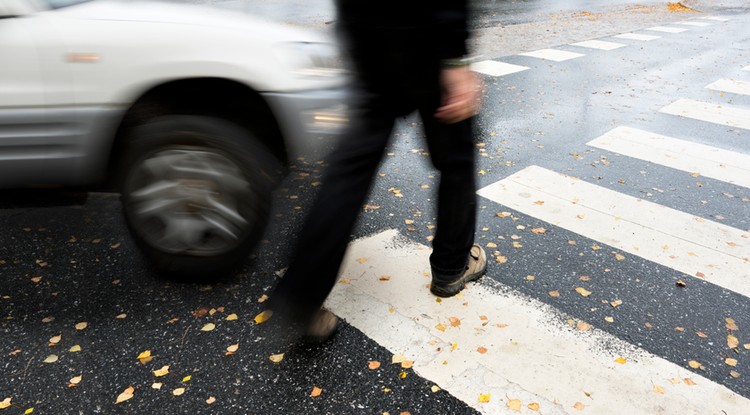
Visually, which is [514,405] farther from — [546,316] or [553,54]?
[553,54]

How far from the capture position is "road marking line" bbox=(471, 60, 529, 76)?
8.72m

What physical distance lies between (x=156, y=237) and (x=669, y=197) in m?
3.89

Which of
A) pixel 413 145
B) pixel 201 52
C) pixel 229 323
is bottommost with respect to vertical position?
pixel 413 145

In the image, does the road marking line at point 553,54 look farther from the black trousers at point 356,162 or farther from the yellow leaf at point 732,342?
the black trousers at point 356,162

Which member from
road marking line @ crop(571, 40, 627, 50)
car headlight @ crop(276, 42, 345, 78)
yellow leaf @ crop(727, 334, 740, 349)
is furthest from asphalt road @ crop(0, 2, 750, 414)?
road marking line @ crop(571, 40, 627, 50)

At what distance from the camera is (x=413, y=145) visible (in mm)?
5773

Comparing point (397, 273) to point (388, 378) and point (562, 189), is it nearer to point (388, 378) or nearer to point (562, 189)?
point (388, 378)

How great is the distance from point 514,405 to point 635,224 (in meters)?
2.26

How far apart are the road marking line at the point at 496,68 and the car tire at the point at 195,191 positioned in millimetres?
6028

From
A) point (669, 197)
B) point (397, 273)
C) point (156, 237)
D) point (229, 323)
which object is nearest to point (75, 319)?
point (156, 237)

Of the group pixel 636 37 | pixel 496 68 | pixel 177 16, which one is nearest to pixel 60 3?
pixel 177 16

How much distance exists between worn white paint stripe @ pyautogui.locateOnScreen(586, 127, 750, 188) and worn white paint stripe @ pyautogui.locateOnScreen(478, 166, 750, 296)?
1.04 metres

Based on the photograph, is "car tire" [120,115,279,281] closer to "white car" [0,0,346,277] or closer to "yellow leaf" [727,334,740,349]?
"white car" [0,0,346,277]

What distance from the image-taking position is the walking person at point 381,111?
2342 millimetres
